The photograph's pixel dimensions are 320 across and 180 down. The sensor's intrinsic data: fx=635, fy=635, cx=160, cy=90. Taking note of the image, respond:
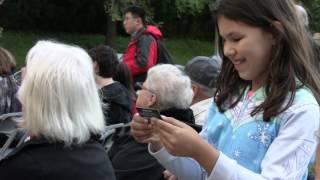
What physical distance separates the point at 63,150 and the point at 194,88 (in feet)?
6.20

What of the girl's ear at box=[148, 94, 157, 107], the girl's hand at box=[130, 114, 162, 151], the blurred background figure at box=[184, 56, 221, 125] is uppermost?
the girl's hand at box=[130, 114, 162, 151]

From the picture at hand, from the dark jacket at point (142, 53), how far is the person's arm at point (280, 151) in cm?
524

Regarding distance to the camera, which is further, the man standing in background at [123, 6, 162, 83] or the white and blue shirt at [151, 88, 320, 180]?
the man standing in background at [123, 6, 162, 83]

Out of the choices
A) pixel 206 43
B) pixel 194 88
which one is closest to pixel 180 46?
pixel 206 43

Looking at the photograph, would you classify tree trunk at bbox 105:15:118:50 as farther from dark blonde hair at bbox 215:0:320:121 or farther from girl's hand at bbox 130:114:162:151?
dark blonde hair at bbox 215:0:320:121

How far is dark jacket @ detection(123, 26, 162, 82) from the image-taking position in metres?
7.00

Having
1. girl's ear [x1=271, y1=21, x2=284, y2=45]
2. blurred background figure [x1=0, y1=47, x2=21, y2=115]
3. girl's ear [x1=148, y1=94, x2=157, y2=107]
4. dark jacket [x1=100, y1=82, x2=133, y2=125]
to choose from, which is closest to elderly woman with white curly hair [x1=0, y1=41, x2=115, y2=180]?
girl's ear [x1=271, y1=21, x2=284, y2=45]

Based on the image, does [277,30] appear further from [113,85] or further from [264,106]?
[113,85]

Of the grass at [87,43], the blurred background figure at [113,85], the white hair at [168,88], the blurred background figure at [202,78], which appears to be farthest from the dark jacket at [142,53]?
the grass at [87,43]

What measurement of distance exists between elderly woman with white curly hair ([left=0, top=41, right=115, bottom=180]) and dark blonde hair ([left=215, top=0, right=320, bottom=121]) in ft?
2.55

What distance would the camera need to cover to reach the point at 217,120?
2004 millimetres

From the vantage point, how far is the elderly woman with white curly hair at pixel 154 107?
3408 mm

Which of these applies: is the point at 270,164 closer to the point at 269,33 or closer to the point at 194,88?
the point at 269,33

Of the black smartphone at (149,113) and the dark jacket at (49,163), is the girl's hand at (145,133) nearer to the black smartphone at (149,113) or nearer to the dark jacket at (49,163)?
the black smartphone at (149,113)
